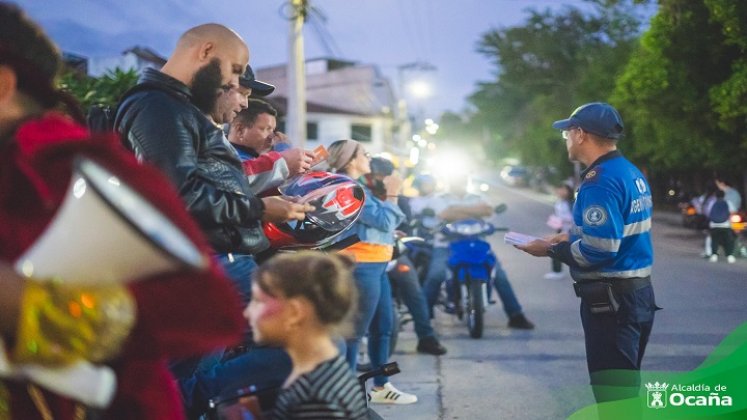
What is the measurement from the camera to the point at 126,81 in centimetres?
955

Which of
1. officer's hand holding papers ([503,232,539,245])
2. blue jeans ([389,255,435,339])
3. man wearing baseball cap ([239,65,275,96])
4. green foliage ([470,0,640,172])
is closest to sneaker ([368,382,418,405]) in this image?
blue jeans ([389,255,435,339])

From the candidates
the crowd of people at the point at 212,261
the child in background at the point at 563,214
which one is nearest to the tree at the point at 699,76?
the child in background at the point at 563,214

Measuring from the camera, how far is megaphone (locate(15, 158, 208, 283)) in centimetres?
134

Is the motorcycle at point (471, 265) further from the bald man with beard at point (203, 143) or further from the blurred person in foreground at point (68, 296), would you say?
the blurred person in foreground at point (68, 296)

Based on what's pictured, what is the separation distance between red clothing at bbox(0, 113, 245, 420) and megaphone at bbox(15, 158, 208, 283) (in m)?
0.03

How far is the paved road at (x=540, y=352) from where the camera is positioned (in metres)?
5.85

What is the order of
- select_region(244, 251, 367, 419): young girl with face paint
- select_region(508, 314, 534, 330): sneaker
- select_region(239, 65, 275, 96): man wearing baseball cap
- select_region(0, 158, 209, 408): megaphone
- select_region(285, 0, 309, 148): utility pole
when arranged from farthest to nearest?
select_region(285, 0, 309, 148): utility pole
select_region(508, 314, 534, 330): sneaker
select_region(239, 65, 275, 96): man wearing baseball cap
select_region(244, 251, 367, 419): young girl with face paint
select_region(0, 158, 209, 408): megaphone

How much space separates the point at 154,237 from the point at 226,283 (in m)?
0.22

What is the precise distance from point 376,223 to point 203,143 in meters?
2.91

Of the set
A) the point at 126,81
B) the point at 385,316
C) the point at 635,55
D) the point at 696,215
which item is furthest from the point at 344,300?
the point at 635,55

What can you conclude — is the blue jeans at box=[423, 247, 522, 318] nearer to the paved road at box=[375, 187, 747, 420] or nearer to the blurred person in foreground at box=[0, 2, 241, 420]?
the paved road at box=[375, 187, 747, 420]

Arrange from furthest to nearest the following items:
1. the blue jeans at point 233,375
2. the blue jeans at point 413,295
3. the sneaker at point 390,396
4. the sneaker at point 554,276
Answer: the sneaker at point 554,276 → the blue jeans at point 413,295 → the sneaker at point 390,396 → the blue jeans at point 233,375

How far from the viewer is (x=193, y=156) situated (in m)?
2.72

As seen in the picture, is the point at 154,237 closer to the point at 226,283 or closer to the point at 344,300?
the point at 226,283
